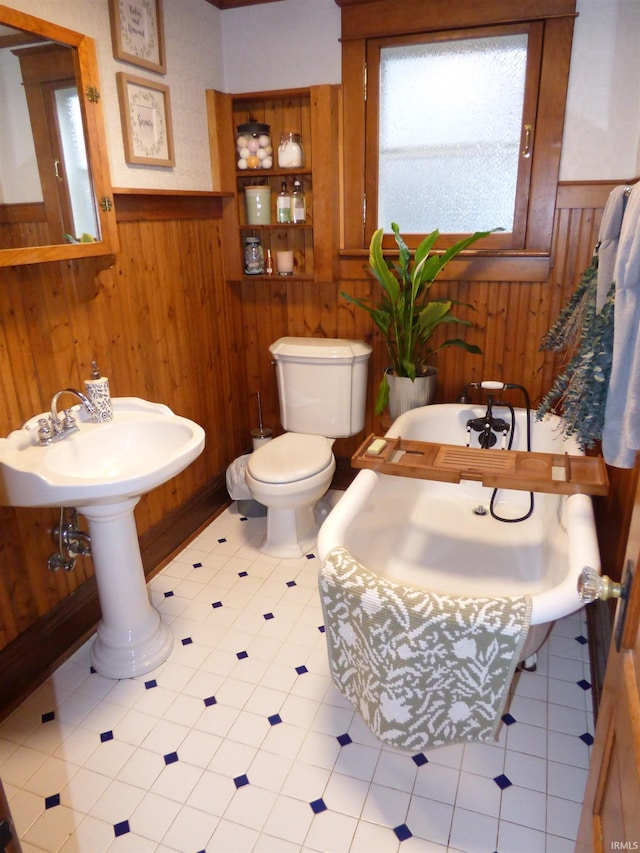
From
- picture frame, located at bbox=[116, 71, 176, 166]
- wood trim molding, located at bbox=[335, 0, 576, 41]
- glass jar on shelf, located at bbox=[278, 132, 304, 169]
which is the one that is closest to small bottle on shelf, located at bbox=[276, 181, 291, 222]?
glass jar on shelf, located at bbox=[278, 132, 304, 169]

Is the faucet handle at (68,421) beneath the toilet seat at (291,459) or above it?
above

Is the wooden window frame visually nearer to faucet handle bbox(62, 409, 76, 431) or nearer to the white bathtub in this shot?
the white bathtub

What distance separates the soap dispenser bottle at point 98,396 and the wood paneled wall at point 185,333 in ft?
0.40

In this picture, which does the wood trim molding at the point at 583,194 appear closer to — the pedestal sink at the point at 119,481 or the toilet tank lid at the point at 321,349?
the toilet tank lid at the point at 321,349

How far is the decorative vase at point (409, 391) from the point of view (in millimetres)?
2881

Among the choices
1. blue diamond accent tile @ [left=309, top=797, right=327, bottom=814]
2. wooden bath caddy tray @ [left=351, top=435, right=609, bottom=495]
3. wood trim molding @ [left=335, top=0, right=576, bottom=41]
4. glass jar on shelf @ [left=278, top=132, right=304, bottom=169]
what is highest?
wood trim molding @ [left=335, top=0, right=576, bottom=41]

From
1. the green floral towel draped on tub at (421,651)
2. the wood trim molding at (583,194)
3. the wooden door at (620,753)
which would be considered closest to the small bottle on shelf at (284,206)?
the wood trim molding at (583,194)

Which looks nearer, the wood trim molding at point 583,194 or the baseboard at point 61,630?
the baseboard at point 61,630

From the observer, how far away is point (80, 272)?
2.20 m

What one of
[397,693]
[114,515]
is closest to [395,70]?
[114,515]

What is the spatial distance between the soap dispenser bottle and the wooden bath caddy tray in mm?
932

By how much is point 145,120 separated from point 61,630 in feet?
6.77

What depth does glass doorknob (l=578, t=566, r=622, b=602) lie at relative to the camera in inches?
36.4

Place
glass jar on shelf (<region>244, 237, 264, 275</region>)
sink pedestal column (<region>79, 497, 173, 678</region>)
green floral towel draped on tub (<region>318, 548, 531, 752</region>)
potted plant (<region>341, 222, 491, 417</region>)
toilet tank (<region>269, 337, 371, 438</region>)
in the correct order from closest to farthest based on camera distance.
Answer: green floral towel draped on tub (<region>318, 548, 531, 752</region>) < sink pedestal column (<region>79, 497, 173, 678</region>) < potted plant (<region>341, 222, 491, 417</region>) < toilet tank (<region>269, 337, 371, 438</region>) < glass jar on shelf (<region>244, 237, 264, 275</region>)
